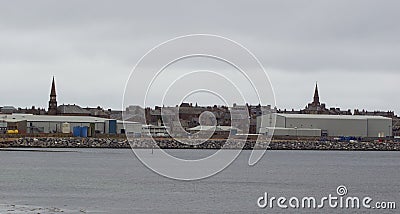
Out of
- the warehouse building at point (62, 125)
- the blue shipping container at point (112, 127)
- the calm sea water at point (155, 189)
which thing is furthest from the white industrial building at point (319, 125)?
the calm sea water at point (155, 189)

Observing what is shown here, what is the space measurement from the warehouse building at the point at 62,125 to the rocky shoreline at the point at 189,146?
250 centimetres

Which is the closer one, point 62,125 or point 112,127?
point 62,125

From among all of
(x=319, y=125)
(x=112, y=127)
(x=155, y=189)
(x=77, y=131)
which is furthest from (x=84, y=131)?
(x=155, y=189)

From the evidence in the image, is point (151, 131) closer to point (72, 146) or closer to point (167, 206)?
point (72, 146)

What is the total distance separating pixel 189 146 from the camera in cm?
11769

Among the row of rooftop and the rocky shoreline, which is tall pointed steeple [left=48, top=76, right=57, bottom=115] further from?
the rocky shoreline

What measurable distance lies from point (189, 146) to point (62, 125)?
1651 centimetres

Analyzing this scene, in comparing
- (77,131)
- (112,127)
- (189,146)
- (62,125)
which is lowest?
(189,146)

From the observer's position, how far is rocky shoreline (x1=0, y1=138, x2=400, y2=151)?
110188 millimetres

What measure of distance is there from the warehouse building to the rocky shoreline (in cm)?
250

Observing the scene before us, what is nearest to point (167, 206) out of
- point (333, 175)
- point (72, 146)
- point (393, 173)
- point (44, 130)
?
point (333, 175)

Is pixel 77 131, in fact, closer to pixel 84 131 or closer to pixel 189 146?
pixel 84 131

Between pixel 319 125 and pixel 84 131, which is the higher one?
pixel 319 125

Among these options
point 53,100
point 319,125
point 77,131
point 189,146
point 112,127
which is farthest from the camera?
point 53,100
